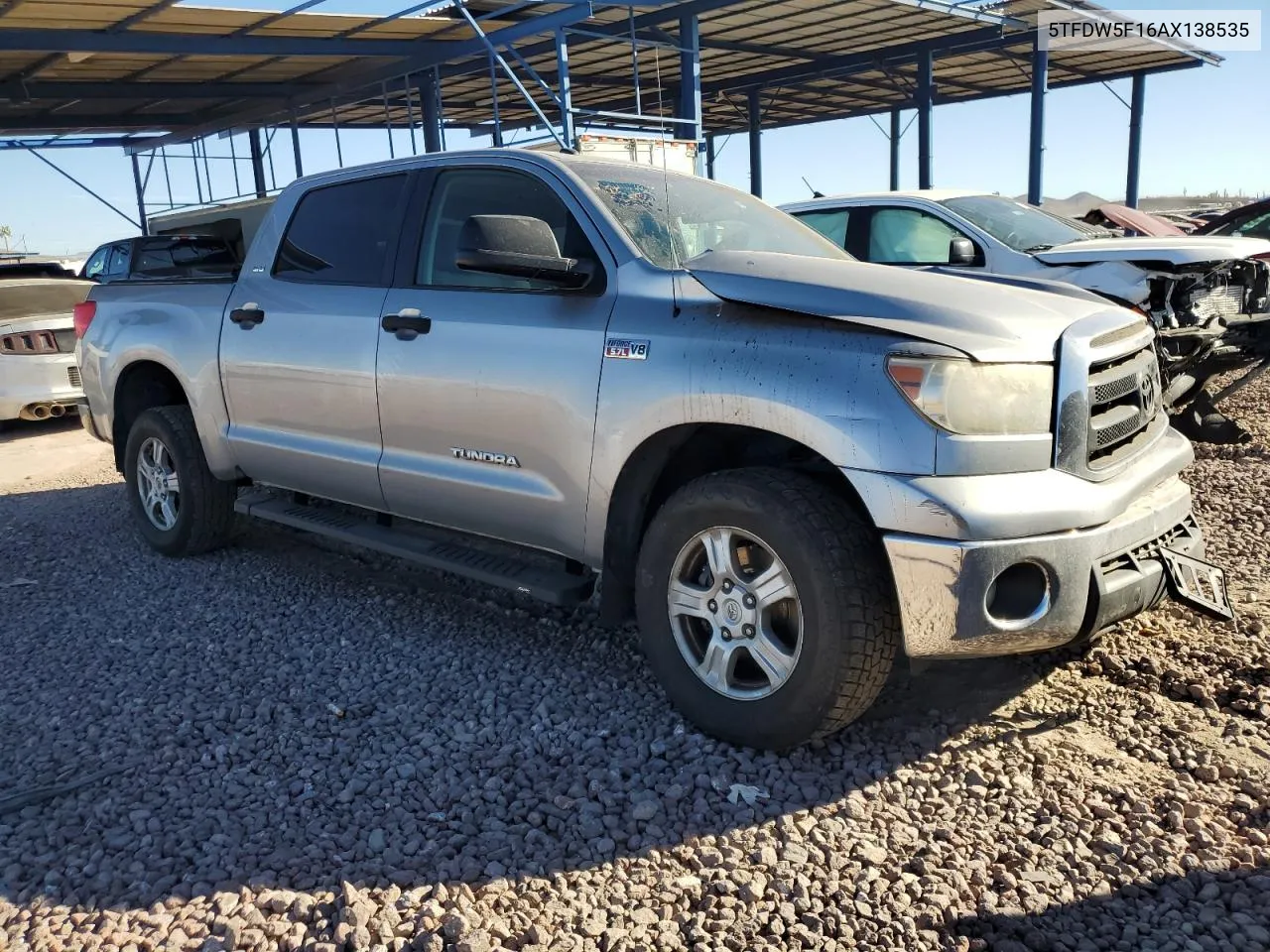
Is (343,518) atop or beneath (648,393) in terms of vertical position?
beneath

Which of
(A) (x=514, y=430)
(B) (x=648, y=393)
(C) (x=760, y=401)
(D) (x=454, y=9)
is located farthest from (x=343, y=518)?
(D) (x=454, y=9)

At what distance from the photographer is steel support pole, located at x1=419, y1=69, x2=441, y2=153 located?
16.3 metres

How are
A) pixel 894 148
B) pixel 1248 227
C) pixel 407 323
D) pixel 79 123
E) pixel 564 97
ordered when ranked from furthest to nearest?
pixel 894 148
pixel 79 123
pixel 564 97
pixel 1248 227
pixel 407 323

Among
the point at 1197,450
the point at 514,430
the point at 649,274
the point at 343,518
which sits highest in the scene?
the point at 649,274

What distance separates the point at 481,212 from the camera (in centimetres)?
430

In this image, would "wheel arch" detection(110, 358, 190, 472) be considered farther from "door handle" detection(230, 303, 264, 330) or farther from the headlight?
the headlight

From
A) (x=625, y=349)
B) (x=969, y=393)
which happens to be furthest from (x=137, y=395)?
(x=969, y=393)

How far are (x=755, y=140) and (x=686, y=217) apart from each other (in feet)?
64.5

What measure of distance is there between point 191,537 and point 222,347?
1.11 m

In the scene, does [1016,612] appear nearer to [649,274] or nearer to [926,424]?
[926,424]

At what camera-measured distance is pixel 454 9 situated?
513 inches

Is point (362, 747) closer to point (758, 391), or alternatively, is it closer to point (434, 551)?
point (434, 551)

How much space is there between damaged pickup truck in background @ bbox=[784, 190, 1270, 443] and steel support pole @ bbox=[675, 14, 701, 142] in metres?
6.15

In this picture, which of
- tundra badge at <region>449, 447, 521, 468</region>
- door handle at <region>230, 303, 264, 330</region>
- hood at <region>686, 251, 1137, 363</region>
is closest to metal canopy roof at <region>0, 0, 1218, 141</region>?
door handle at <region>230, 303, 264, 330</region>
